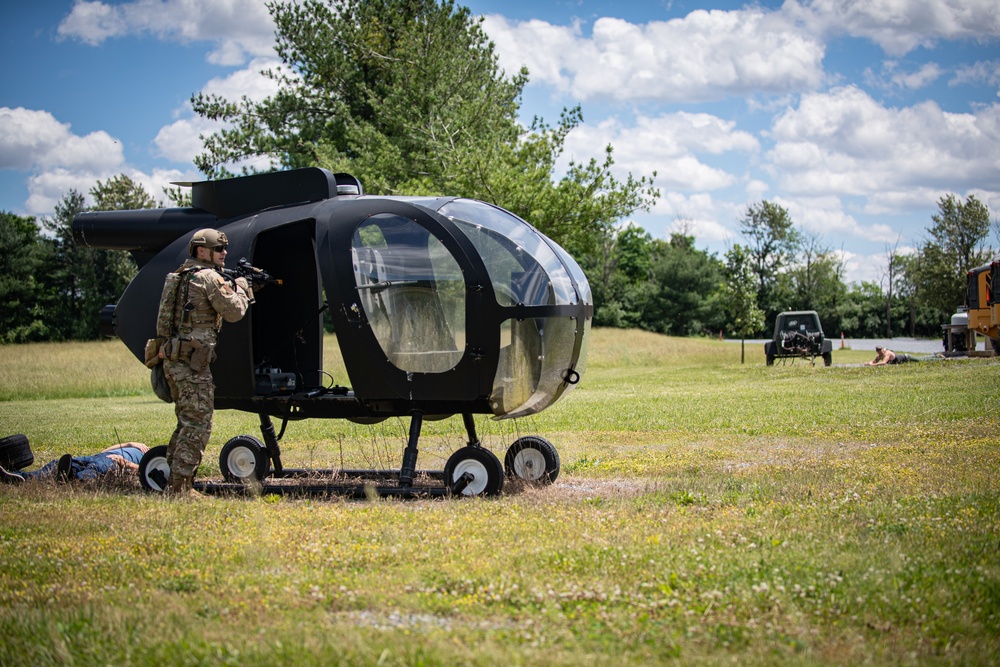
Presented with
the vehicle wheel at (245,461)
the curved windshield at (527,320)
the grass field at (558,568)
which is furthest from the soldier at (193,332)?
the curved windshield at (527,320)

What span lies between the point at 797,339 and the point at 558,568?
28018 millimetres

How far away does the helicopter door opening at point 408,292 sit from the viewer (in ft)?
Result: 26.6

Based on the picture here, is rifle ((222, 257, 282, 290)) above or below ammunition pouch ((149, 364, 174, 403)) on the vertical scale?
above

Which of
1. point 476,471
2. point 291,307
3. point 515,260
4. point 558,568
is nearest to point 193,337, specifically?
point 291,307

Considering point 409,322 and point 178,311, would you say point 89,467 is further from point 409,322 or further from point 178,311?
point 409,322

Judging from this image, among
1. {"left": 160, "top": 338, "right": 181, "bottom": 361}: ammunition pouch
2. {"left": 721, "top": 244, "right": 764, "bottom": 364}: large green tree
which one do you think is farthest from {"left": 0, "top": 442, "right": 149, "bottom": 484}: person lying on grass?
{"left": 721, "top": 244, "right": 764, "bottom": 364}: large green tree

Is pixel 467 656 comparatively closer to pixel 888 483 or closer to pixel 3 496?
pixel 888 483

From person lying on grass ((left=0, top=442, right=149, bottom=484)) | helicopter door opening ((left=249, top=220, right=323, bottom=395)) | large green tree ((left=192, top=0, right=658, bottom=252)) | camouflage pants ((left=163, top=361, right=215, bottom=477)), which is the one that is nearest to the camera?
camouflage pants ((left=163, top=361, right=215, bottom=477))

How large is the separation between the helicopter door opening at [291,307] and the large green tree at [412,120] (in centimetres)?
1557

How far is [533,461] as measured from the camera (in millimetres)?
8906

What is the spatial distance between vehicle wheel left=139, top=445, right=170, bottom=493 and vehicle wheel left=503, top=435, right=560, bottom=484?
10.5ft

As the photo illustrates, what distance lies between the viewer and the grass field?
434 centimetres

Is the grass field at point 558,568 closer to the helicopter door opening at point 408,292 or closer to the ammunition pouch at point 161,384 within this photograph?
the ammunition pouch at point 161,384

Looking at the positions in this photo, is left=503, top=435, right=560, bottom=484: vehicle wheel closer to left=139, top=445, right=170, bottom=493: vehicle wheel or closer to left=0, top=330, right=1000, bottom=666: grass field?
left=0, top=330, right=1000, bottom=666: grass field
